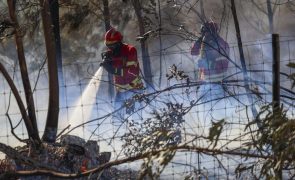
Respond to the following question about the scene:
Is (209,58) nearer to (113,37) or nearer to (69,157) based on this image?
(113,37)

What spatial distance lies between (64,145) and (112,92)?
4.31 metres

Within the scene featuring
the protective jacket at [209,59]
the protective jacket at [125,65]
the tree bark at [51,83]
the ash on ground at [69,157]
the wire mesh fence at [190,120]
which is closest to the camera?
the wire mesh fence at [190,120]

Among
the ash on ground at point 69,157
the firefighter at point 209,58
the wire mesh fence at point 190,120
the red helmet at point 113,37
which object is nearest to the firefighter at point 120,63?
the red helmet at point 113,37

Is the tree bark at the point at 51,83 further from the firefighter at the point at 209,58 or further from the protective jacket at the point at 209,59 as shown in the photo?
the protective jacket at the point at 209,59

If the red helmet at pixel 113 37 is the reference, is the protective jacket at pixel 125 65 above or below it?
below

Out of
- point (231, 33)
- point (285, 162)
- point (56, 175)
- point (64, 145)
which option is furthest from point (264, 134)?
point (231, 33)

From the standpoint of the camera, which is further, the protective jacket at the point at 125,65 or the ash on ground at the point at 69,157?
the protective jacket at the point at 125,65

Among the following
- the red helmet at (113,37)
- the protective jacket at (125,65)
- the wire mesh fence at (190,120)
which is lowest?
the wire mesh fence at (190,120)

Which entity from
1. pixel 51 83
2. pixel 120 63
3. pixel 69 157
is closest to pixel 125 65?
pixel 120 63

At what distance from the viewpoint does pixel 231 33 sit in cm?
2102

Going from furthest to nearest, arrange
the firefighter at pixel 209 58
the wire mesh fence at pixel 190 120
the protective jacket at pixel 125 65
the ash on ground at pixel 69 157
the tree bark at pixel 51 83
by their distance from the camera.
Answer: the firefighter at pixel 209 58 < the protective jacket at pixel 125 65 < the tree bark at pixel 51 83 < the ash on ground at pixel 69 157 < the wire mesh fence at pixel 190 120

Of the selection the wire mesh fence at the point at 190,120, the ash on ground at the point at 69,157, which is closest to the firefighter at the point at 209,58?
the wire mesh fence at the point at 190,120

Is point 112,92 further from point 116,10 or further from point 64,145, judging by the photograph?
point 116,10

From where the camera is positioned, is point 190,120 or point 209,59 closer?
point 190,120
